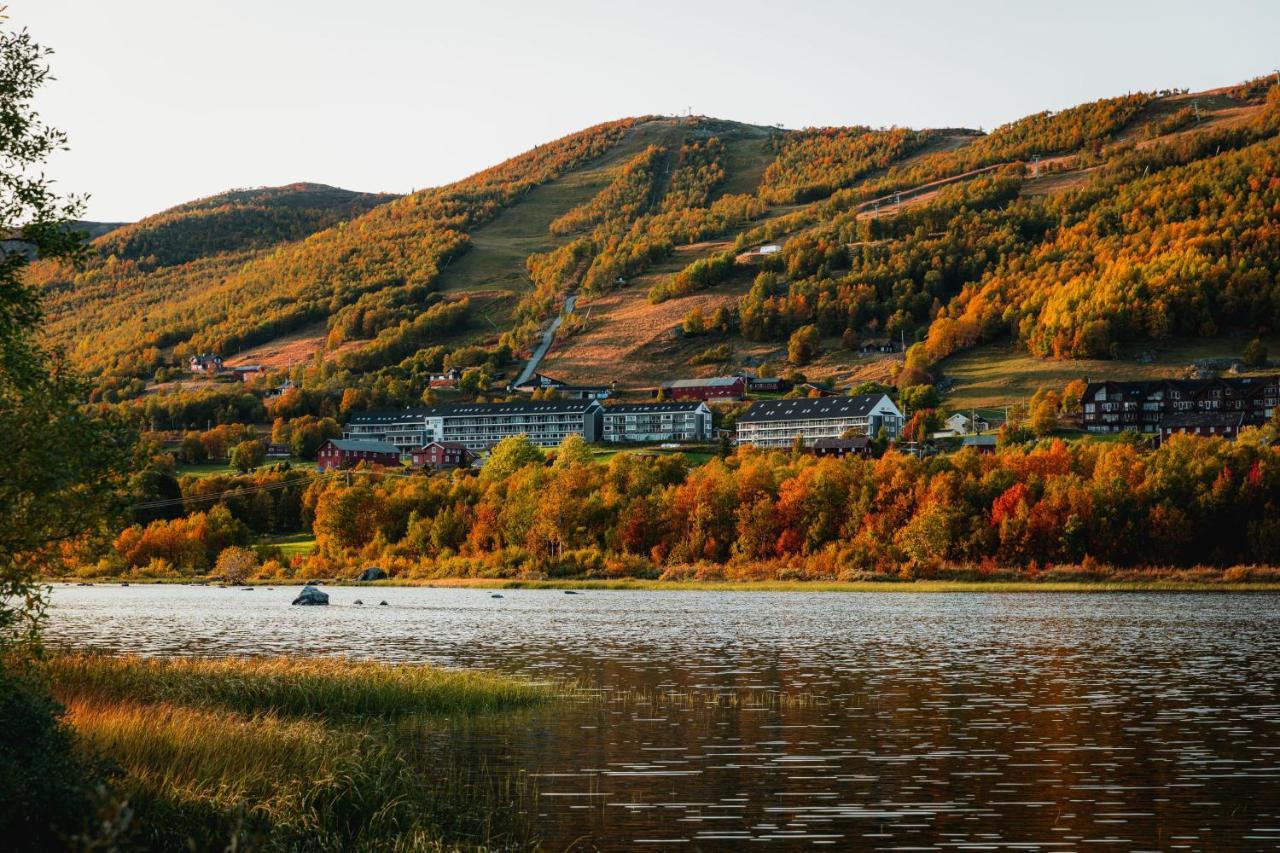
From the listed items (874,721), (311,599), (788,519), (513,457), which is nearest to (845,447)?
(513,457)

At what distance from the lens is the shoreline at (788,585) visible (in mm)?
104875

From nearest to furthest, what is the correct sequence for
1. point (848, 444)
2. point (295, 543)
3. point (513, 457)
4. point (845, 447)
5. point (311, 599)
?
point (311, 599), point (295, 543), point (513, 457), point (848, 444), point (845, 447)

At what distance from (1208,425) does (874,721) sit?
17968cm

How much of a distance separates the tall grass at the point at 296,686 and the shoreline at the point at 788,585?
2876 inches

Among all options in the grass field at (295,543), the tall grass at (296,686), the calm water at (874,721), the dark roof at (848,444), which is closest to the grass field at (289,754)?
the tall grass at (296,686)

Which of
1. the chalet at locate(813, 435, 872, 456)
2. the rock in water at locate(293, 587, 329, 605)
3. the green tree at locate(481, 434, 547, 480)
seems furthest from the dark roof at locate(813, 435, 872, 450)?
the rock in water at locate(293, 587, 329, 605)

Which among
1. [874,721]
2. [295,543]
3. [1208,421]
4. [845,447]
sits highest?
[1208,421]

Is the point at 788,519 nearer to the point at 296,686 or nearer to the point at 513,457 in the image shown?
the point at 513,457

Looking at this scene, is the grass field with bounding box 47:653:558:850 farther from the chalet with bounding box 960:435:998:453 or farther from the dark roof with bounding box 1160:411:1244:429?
the dark roof with bounding box 1160:411:1244:429

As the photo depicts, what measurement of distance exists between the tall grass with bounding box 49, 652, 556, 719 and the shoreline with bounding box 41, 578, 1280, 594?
7304cm

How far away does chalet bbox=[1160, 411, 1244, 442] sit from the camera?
195500 millimetres

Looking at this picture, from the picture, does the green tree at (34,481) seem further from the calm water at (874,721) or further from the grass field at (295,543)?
the grass field at (295,543)

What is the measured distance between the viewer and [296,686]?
36.2m

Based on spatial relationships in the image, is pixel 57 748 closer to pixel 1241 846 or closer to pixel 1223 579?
pixel 1241 846
